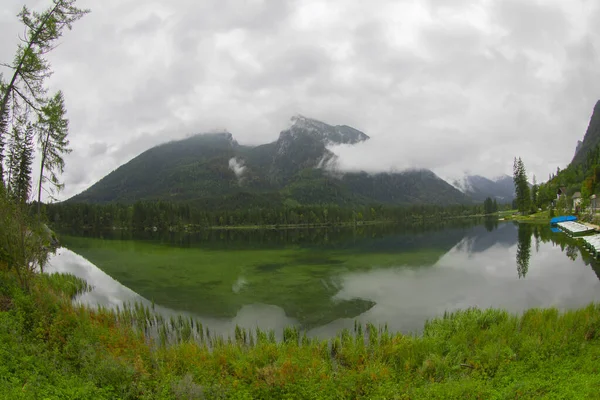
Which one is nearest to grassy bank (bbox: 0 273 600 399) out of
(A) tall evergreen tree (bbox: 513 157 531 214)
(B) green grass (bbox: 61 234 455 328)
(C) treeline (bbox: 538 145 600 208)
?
(B) green grass (bbox: 61 234 455 328)

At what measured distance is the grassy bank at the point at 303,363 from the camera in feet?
34.1

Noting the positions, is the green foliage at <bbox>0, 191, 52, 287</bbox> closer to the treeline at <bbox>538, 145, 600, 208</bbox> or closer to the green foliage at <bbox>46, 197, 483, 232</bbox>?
the treeline at <bbox>538, 145, 600, 208</bbox>

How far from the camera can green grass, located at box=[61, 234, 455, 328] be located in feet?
85.3

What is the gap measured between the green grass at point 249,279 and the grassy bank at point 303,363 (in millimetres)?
8065

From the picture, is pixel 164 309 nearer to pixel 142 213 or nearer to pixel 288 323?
pixel 288 323

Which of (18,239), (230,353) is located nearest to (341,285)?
(230,353)

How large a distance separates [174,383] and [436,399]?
27.8ft

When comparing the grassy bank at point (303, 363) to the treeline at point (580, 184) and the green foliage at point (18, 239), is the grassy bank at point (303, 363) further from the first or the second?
the treeline at point (580, 184)

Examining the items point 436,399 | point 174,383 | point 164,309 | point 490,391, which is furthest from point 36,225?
point 490,391

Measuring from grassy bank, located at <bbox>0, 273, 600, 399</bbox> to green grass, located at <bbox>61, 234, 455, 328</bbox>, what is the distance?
8.06m

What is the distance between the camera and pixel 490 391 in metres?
10.6

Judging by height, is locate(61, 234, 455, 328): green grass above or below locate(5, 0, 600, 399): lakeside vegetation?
below

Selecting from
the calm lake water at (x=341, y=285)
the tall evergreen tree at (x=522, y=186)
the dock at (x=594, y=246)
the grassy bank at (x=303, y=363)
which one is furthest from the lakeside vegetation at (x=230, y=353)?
the tall evergreen tree at (x=522, y=186)

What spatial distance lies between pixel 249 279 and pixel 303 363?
25469 mm
